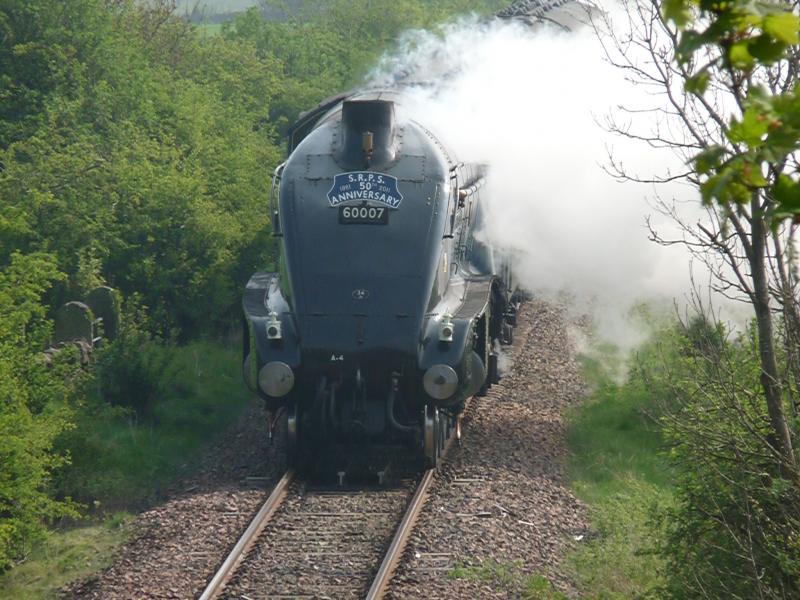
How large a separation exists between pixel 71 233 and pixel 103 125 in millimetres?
5989

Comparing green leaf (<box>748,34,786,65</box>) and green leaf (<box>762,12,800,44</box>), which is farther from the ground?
green leaf (<box>762,12,800,44</box>)

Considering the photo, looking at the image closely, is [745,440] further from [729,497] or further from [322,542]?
[322,542]

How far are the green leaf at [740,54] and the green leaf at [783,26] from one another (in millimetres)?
107

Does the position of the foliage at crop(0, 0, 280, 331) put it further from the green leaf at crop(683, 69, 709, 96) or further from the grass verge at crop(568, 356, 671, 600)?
the green leaf at crop(683, 69, 709, 96)

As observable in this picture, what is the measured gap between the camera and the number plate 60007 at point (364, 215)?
12172mm

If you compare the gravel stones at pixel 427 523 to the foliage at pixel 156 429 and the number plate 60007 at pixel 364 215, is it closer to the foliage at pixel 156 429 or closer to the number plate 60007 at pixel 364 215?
the foliage at pixel 156 429

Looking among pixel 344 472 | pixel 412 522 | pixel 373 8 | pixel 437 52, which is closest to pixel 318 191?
pixel 344 472

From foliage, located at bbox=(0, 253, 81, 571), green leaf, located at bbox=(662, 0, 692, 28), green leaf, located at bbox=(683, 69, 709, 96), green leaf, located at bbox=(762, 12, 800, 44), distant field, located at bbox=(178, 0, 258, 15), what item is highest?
distant field, located at bbox=(178, 0, 258, 15)

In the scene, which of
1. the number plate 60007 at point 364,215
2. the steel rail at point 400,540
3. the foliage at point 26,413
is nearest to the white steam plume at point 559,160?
the number plate 60007 at point 364,215

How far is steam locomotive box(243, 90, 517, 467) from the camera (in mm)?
11797

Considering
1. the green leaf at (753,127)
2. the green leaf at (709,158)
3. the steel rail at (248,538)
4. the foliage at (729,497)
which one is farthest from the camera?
the steel rail at (248,538)

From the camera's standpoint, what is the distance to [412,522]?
35.1ft

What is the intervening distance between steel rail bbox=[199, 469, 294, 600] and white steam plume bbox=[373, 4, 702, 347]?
522 cm

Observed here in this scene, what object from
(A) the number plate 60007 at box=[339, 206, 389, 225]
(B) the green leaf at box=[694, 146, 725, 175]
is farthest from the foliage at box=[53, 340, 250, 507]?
(B) the green leaf at box=[694, 146, 725, 175]
